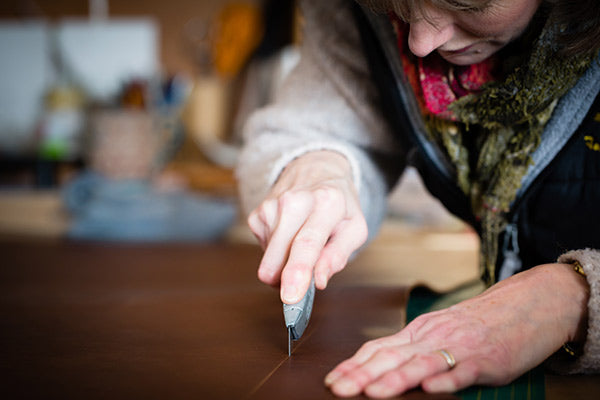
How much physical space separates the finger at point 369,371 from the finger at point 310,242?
93 millimetres

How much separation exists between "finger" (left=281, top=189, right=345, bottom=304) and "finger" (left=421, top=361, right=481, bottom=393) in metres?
0.14

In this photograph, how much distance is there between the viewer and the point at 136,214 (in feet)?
6.10

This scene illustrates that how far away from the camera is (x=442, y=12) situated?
53 cm

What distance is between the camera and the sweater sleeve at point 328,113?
0.81m

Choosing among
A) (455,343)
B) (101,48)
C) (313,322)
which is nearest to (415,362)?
(455,343)

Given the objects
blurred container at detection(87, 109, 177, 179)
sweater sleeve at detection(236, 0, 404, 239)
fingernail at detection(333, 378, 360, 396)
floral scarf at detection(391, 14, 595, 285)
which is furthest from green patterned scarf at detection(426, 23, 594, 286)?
blurred container at detection(87, 109, 177, 179)

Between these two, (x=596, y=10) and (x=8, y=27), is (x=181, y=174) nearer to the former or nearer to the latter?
(x=8, y=27)

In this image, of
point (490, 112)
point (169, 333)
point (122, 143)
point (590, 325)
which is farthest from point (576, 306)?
point (122, 143)

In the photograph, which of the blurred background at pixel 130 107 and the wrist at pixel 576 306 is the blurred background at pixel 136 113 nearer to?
the blurred background at pixel 130 107

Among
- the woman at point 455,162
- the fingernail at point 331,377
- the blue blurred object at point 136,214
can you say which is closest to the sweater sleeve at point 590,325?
the woman at point 455,162

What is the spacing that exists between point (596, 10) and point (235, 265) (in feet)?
Result: 3.13

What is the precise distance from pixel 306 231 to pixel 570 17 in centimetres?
33

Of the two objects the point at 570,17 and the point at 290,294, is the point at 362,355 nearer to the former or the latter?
the point at 290,294

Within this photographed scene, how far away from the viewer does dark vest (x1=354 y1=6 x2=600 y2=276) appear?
65 centimetres
